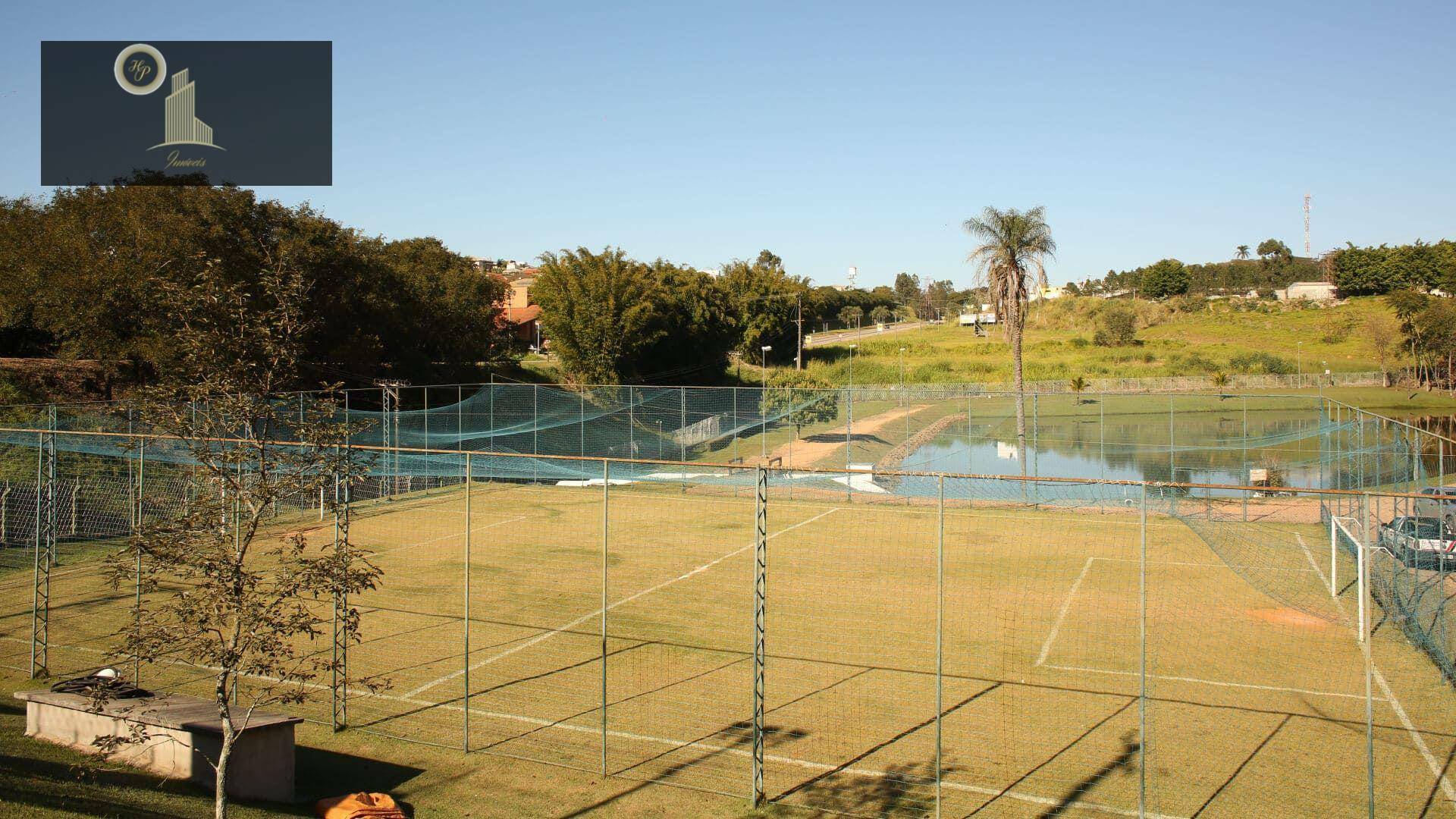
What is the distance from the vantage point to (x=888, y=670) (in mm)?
13352

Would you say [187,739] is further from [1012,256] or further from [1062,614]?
[1012,256]

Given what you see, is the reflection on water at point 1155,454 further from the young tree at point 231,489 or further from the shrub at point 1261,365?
the young tree at point 231,489

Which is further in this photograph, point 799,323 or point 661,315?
point 799,323

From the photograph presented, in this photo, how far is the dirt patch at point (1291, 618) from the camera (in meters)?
15.6

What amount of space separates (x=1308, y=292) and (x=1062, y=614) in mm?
114339

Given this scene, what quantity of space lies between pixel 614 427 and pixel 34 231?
19614 mm

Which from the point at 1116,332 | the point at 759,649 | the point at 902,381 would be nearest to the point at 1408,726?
the point at 759,649

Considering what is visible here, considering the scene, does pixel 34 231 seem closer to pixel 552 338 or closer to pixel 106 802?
pixel 552 338

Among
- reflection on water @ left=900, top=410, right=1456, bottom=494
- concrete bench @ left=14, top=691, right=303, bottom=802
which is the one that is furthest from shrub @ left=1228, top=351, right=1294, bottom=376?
concrete bench @ left=14, top=691, right=303, bottom=802

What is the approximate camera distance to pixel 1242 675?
13.2 m

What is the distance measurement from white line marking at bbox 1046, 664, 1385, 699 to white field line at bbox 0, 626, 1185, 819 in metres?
4.63

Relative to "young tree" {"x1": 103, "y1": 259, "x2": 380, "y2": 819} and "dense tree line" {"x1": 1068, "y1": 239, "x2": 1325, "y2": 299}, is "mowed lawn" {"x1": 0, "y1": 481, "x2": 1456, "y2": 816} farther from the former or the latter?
"dense tree line" {"x1": 1068, "y1": 239, "x2": 1325, "y2": 299}

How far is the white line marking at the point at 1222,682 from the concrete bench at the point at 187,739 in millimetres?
10122

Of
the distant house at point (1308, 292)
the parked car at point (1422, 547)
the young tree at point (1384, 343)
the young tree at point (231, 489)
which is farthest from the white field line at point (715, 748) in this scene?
the distant house at point (1308, 292)
